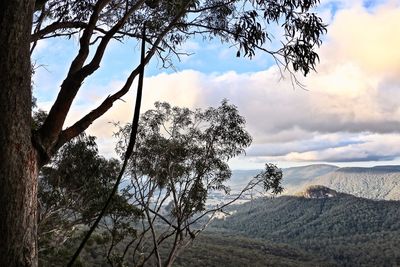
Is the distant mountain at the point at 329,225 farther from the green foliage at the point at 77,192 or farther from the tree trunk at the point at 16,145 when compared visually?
the tree trunk at the point at 16,145

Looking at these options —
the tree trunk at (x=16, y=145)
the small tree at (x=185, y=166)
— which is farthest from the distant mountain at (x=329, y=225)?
the tree trunk at (x=16, y=145)

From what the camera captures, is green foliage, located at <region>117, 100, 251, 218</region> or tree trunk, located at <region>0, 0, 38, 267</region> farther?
green foliage, located at <region>117, 100, 251, 218</region>

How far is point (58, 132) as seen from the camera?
2514mm

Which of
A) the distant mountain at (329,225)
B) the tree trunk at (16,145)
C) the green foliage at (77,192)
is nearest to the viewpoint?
the tree trunk at (16,145)

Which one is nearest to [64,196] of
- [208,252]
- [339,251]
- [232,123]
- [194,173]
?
[194,173]

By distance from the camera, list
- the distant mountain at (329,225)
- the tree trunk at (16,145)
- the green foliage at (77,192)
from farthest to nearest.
→ 1. the distant mountain at (329,225)
2. the green foliage at (77,192)
3. the tree trunk at (16,145)

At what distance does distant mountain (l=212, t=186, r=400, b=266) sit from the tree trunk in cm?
7308

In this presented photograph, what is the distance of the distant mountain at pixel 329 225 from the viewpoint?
77.4 meters

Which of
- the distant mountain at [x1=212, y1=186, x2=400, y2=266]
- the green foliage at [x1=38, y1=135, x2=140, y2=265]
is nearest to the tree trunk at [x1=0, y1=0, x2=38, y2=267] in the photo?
the green foliage at [x1=38, y1=135, x2=140, y2=265]

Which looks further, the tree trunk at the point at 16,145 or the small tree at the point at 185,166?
the small tree at the point at 185,166

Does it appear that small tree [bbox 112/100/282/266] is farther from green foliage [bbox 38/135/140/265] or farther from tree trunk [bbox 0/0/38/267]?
tree trunk [bbox 0/0/38/267]

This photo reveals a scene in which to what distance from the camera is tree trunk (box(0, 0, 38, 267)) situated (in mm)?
1909

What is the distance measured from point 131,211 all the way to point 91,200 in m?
1.13

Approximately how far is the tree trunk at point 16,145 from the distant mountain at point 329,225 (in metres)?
73.1
